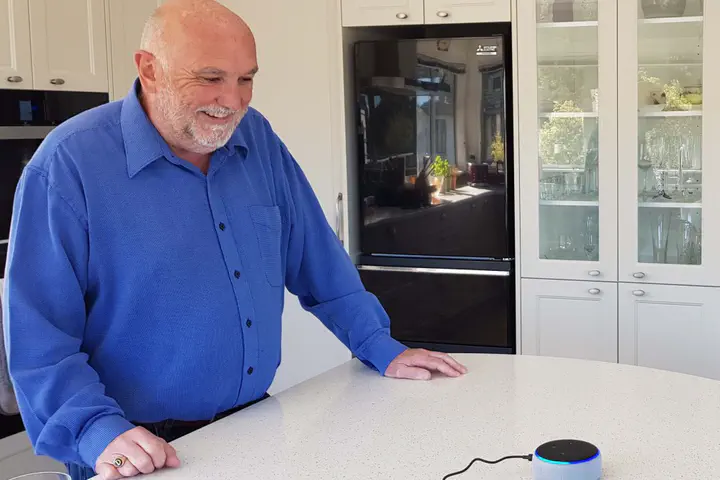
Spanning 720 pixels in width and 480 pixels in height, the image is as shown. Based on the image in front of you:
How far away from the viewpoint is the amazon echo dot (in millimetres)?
1235

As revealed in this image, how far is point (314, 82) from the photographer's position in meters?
3.71

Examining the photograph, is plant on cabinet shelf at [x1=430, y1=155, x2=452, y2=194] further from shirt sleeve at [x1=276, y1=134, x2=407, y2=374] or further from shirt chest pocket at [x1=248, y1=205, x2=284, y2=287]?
shirt chest pocket at [x1=248, y1=205, x2=284, y2=287]

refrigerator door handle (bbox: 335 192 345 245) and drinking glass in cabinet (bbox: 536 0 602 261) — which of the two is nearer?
drinking glass in cabinet (bbox: 536 0 602 261)

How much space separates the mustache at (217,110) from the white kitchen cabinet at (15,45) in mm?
1690

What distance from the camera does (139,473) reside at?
1.35m

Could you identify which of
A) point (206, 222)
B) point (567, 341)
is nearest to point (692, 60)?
point (567, 341)

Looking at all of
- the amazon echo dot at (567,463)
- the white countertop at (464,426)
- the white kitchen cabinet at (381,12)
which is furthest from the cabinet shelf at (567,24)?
the amazon echo dot at (567,463)

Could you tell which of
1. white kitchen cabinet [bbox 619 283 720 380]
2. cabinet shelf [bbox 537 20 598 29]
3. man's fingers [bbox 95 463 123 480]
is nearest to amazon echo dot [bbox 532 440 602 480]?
man's fingers [bbox 95 463 123 480]

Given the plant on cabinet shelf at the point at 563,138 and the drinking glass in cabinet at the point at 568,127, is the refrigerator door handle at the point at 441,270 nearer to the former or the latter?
the drinking glass in cabinet at the point at 568,127

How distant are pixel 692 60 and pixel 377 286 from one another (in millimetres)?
1473

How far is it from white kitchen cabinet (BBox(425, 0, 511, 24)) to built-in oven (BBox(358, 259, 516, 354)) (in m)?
0.93

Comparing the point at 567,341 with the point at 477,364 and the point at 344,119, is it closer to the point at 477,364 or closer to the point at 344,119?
the point at 344,119

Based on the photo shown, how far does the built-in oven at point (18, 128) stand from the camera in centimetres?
309

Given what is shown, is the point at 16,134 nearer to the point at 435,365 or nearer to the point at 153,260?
the point at 153,260
